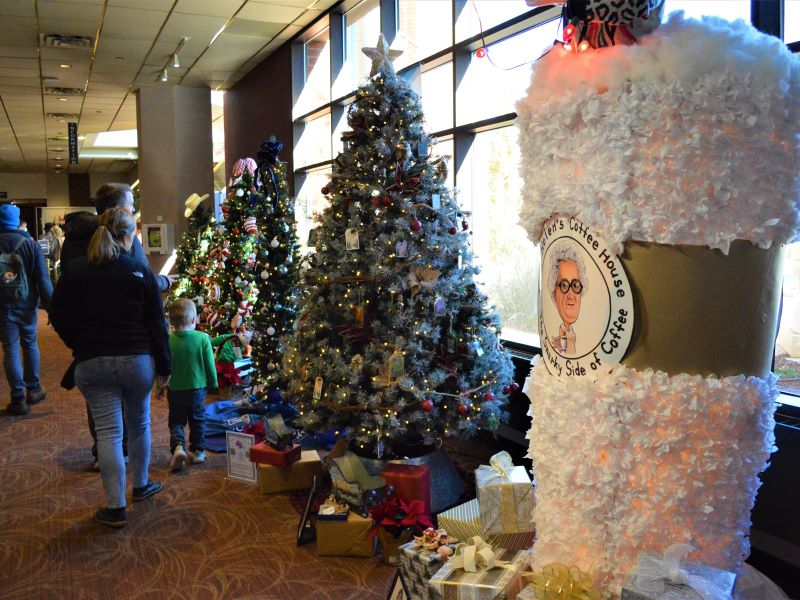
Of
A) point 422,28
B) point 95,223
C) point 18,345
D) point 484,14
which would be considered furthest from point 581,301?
point 18,345

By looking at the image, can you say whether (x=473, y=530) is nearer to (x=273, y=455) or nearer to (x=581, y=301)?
(x=581, y=301)

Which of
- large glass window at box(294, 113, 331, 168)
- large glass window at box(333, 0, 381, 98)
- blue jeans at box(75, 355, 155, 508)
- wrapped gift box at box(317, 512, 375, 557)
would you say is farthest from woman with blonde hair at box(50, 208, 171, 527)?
large glass window at box(294, 113, 331, 168)

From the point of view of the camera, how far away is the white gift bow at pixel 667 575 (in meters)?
1.60

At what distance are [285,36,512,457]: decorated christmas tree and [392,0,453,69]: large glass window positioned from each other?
1.80m

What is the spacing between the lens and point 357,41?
668cm

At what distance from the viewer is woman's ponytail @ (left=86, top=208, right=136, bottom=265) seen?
10.7 ft

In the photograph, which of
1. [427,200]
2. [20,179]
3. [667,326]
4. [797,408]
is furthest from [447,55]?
[20,179]

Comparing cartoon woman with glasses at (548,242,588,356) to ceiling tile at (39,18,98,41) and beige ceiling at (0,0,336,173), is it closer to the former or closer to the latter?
beige ceiling at (0,0,336,173)

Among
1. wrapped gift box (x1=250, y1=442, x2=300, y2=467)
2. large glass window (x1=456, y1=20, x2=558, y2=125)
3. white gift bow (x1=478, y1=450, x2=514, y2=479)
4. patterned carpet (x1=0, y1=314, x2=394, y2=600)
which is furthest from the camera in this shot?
large glass window (x1=456, y1=20, x2=558, y2=125)

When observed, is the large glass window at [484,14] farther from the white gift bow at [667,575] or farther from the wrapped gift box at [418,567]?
the white gift bow at [667,575]

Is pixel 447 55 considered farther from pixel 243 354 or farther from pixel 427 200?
pixel 243 354

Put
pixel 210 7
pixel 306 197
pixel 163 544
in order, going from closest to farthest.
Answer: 1. pixel 163 544
2. pixel 210 7
3. pixel 306 197

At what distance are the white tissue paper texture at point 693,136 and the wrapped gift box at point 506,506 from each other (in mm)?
1208

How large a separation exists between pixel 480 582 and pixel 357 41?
5.70m
